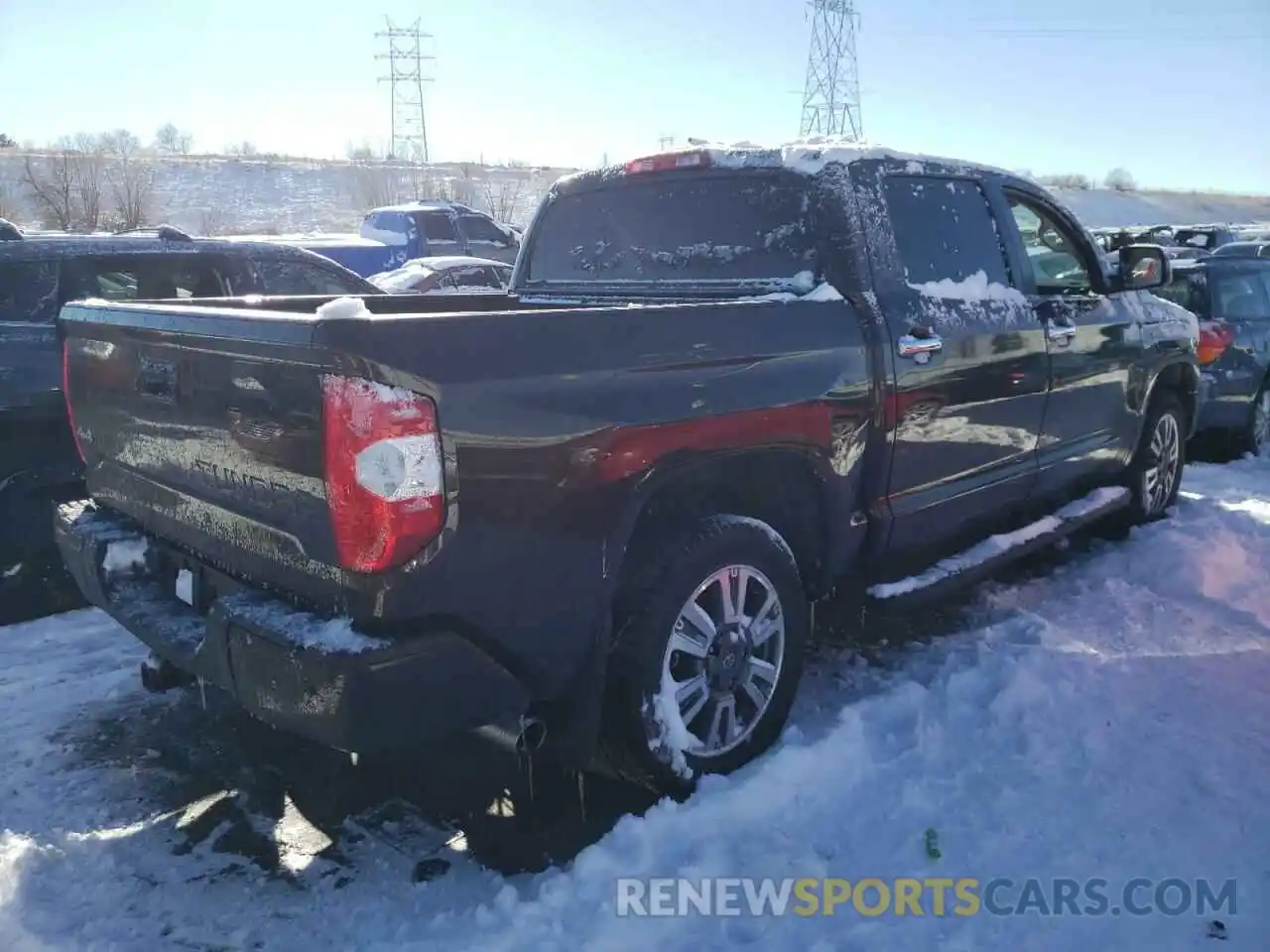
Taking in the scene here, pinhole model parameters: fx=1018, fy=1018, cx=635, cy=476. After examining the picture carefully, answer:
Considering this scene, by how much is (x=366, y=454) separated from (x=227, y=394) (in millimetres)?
605

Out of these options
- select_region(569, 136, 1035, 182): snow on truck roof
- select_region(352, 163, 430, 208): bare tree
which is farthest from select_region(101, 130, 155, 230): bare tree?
select_region(569, 136, 1035, 182): snow on truck roof

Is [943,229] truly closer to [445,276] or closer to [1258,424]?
[1258,424]

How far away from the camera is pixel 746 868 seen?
2758mm

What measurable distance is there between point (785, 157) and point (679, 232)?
0.53m

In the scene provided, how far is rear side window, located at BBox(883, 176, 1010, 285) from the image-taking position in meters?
3.88

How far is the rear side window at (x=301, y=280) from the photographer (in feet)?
18.9

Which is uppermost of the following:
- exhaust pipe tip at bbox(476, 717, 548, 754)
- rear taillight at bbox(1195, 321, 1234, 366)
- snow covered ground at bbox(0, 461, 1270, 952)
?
rear taillight at bbox(1195, 321, 1234, 366)

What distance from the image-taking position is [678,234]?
161 inches

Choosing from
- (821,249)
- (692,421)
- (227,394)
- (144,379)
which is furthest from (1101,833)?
(144,379)

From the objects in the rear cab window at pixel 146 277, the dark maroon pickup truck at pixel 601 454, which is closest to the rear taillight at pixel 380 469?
the dark maroon pickup truck at pixel 601 454

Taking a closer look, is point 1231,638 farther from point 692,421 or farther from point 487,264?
point 487,264

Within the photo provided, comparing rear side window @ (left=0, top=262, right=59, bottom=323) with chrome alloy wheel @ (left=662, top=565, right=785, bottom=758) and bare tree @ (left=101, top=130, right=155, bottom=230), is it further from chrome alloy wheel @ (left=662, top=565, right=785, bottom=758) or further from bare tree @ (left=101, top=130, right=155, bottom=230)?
bare tree @ (left=101, top=130, right=155, bottom=230)

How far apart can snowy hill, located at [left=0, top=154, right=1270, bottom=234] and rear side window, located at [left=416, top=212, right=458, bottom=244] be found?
22073mm

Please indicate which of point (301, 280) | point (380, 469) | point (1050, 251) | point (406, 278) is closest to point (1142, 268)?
point (1050, 251)
